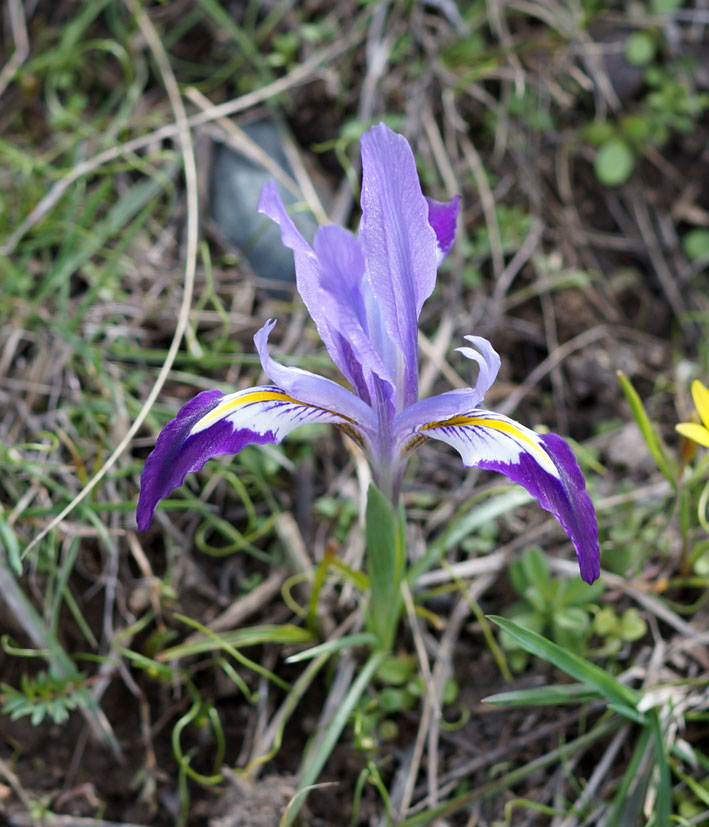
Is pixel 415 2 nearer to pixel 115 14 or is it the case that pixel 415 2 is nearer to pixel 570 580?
pixel 115 14

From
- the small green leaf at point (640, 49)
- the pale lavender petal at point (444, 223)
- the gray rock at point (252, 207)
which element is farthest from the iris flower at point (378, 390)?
the small green leaf at point (640, 49)

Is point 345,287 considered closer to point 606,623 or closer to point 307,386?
point 307,386

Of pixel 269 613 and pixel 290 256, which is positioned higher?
pixel 290 256

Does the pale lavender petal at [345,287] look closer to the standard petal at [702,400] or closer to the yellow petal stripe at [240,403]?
the yellow petal stripe at [240,403]

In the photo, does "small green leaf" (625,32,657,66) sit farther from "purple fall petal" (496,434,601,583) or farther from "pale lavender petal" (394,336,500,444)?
"purple fall petal" (496,434,601,583)

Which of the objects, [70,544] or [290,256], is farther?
[290,256]

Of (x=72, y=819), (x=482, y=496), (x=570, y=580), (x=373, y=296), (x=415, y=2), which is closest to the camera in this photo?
(x=373, y=296)

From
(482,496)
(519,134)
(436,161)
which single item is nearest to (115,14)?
(436,161)

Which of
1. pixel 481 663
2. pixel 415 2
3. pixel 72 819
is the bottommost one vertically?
pixel 481 663
